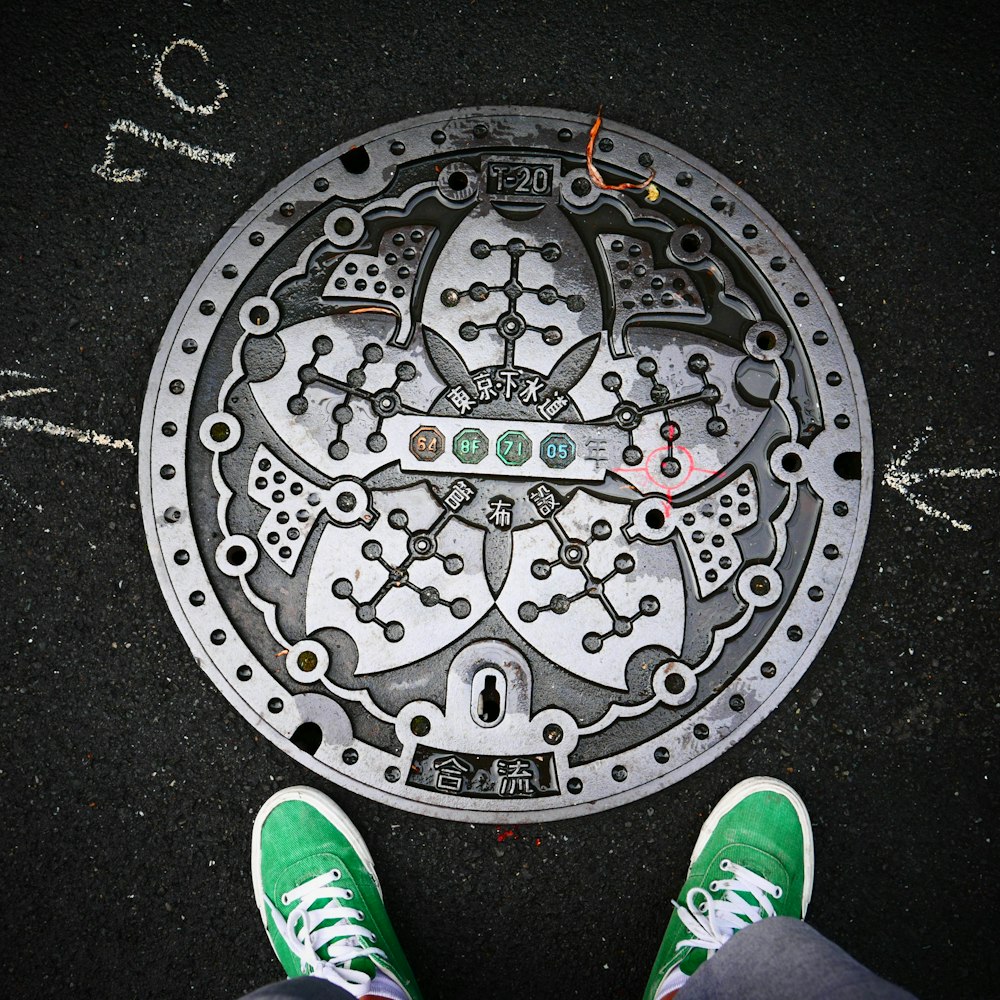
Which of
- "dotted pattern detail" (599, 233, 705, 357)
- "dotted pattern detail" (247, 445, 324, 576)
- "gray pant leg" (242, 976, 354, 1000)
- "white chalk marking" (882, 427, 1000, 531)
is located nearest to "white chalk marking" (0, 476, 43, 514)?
"dotted pattern detail" (247, 445, 324, 576)

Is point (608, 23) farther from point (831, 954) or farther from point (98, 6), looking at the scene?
point (831, 954)

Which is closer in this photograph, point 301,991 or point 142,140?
point 301,991

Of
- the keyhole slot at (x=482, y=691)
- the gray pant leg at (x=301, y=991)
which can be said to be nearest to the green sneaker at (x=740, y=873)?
the keyhole slot at (x=482, y=691)

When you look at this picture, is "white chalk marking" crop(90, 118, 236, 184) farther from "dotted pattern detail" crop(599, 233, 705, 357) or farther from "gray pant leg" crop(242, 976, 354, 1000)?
"gray pant leg" crop(242, 976, 354, 1000)

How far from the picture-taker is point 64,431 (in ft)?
4.89

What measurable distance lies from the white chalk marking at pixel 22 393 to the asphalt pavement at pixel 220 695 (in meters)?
0.02

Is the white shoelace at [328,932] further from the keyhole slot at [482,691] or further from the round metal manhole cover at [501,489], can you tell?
the keyhole slot at [482,691]

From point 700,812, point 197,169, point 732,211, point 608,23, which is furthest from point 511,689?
point 608,23

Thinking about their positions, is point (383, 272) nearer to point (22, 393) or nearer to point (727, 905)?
point (22, 393)

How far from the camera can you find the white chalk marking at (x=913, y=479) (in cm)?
150

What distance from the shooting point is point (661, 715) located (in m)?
1.44

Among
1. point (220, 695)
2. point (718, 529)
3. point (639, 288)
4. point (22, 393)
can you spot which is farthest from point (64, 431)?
point (718, 529)

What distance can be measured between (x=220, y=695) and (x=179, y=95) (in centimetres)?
115

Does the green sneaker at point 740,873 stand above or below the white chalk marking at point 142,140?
below
